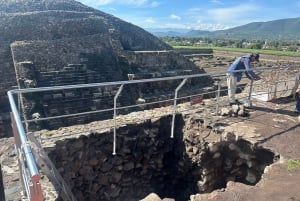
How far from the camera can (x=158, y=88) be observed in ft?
54.1

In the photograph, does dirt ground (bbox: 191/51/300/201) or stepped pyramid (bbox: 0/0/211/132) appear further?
stepped pyramid (bbox: 0/0/211/132)

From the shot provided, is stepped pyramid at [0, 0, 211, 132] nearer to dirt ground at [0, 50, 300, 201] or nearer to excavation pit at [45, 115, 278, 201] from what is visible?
excavation pit at [45, 115, 278, 201]

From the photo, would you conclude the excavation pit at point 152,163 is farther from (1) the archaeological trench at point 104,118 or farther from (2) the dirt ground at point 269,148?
(2) the dirt ground at point 269,148

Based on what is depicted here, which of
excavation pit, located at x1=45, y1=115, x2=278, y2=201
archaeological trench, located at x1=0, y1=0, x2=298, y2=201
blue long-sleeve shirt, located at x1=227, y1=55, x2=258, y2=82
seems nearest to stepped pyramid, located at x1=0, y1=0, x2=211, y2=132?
archaeological trench, located at x1=0, y1=0, x2=298, y2=201

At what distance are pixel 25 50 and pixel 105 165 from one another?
12.5 metres

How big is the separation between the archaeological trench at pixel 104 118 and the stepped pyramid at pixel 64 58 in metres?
0.05

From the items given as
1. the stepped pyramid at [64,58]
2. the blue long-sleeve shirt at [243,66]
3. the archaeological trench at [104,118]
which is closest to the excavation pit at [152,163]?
the archaeological trench at [104,118]

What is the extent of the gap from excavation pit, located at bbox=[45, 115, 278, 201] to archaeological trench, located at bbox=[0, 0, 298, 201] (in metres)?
0.02

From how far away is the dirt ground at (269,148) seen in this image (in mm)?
4000

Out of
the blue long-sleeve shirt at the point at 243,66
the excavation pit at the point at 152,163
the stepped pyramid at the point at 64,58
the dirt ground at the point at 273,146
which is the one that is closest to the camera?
the dirt ground at the point at 273,146

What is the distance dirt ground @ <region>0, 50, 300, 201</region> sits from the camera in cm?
400

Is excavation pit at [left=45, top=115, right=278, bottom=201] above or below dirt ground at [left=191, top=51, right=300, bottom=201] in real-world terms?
below

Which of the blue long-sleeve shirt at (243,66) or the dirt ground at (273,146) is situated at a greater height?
the blue long-sleeve shirt at (243,66)

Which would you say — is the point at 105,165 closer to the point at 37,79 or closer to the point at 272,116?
the point at 272,116
